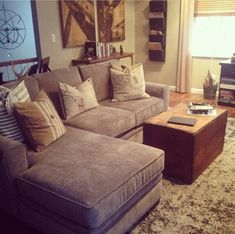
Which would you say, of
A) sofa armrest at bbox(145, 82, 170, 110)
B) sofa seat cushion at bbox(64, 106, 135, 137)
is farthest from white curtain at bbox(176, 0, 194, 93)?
sofa seat cushion at bbox(64, 106, 135, 137)

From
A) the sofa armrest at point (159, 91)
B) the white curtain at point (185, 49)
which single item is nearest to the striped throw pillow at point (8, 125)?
the sofa armrest at point (159, 91)

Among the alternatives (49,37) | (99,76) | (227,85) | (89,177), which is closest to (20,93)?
(89,177)

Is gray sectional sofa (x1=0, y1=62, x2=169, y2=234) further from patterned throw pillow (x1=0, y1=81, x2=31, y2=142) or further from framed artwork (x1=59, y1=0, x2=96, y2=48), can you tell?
framed artwork (x1=59, y1=0, x2=96, y2=48)

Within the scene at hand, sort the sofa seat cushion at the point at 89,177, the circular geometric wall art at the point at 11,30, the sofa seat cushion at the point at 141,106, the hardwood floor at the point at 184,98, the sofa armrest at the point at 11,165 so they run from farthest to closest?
1. the circular geometric wall art at the point at 11,30
2. the hardwood floor at the point at 184,98
3. the sofa seat cushion at the point at 141,106
4. the sofa armrest at the point at 11,165
5. the sofa seat cushion at the point at 89,177

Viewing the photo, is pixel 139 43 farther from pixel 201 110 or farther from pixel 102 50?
pixel 201 110

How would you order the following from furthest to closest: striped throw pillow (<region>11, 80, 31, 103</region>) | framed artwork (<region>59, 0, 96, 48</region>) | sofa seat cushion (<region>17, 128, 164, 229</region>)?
framed artwork (<region>59, 0, 96, 48</region>)
striped throw pillow (<region>11, 80, 31, 103</region>)
sofa seat cushion (<region>17, 128, 164, 229</region>)

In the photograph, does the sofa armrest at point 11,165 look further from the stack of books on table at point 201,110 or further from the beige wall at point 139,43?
the beige wall at point 139,43

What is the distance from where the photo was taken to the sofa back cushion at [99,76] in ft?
10.8

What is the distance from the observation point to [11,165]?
1874 mm

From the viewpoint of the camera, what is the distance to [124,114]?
116 inches

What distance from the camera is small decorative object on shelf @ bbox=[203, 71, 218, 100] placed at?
4.62 meters

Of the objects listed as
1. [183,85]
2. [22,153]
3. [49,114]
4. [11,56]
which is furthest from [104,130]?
[11,56]

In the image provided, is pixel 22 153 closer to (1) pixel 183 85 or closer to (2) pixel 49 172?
(2) pixel 49 172

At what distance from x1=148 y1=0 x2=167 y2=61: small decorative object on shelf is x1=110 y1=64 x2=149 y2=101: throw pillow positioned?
7.44 ft
